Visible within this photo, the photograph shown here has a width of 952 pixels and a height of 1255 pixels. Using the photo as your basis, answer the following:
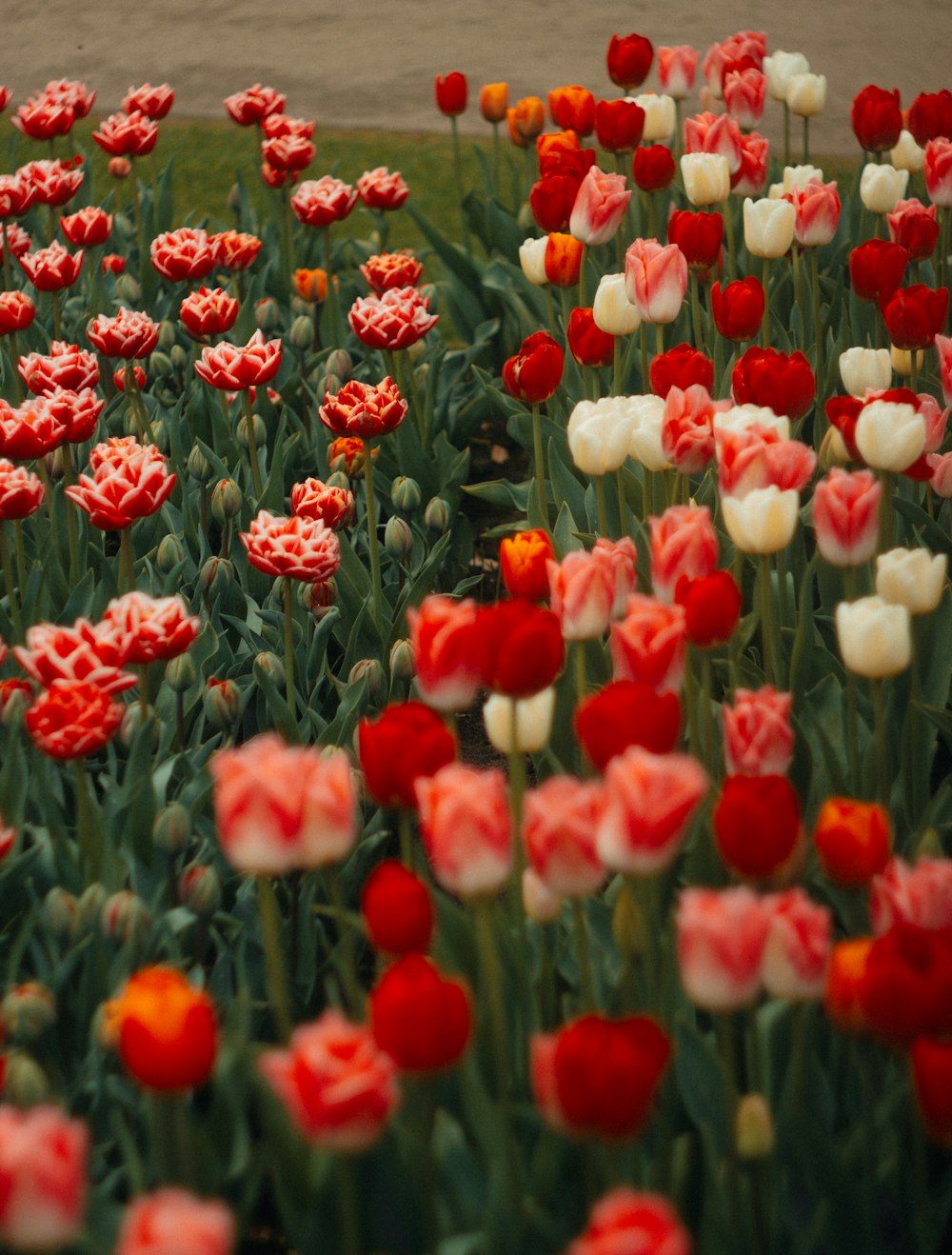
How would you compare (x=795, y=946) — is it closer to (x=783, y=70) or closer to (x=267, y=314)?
(x=267, y=314)

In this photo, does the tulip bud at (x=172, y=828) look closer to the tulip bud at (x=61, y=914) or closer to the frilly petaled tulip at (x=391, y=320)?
the tulip bud at (x=61, y=914)

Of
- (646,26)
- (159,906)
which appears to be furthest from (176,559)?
(646,26)

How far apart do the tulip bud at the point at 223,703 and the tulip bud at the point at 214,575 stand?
14.6 inches

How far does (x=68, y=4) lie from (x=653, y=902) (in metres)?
7.97

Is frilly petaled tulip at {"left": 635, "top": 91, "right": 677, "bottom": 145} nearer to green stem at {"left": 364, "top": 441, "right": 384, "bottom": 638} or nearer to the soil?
green stem at {"left": 364, "top": 441, "right": 384, "bottom": 638}

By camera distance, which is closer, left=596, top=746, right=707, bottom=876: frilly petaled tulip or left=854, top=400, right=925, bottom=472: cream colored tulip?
left=596, top=746, right=707, bottom=876: frilly petaled tulip

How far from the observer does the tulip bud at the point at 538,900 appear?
1.35 metres

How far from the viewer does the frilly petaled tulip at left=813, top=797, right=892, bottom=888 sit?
1.24m

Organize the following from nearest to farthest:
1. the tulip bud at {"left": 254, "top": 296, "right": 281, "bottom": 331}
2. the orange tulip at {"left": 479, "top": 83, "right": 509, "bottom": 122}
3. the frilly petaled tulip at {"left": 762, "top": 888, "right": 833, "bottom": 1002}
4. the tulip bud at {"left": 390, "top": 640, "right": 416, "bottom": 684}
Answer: the frilly petaled tulip at {"left": 762, "top": 888, "right": 833, "bottom": 1002}, the tulip bud at {"left": 390, "top": 640, "right": 416, "bottom": 684}, the tulip bud at {"left": 254, "top": 296, "right": 281, "bottom": 331}, the orange tulip at {"left": 479, "top": 83, "right": 509, "bottom": 122}

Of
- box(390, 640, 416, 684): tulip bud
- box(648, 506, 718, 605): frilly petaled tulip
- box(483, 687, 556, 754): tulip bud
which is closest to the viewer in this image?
box(483, 687, 556, 754): tulip bud

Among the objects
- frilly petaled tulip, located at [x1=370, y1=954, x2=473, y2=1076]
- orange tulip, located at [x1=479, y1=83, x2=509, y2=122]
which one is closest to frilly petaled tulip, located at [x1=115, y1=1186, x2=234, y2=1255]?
frilly petaled tulip, located at [x1=370, y1=954, x2=473, y2=1076]

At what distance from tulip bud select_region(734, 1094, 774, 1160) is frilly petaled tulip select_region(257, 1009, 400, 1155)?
0.33 metres

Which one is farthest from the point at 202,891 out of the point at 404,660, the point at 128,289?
the point at 128,289

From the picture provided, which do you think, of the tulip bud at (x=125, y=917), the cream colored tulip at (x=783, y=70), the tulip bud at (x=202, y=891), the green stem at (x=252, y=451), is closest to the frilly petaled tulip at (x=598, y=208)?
the green stem at (x=252, y=451)
